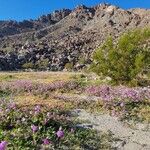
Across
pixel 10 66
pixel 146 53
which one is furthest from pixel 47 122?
pixel 10 66

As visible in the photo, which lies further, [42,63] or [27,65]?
[42,63]

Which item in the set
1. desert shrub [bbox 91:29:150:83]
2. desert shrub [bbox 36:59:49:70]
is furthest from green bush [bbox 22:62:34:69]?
desert shrub [bbox 91:29:150:83]

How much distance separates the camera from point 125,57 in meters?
35.2

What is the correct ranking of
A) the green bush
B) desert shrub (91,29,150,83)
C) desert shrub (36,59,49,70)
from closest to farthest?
desert shrub (91,29,150,83) < desert shrub (36,59,49,70) < the green bush

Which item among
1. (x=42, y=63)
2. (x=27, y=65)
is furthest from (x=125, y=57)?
(x=42, y=63)

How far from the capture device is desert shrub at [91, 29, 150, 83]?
34.7 m

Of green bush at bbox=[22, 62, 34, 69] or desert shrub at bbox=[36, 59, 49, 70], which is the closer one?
desert shrub at bbox=[36, 59, 49, 70]

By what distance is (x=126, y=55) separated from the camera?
35188 millimetres

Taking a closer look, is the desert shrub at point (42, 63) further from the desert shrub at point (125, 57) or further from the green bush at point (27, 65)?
the desert shrub at point (125, 57)

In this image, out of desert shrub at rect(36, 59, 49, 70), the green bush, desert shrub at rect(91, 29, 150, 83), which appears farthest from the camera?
the green bush

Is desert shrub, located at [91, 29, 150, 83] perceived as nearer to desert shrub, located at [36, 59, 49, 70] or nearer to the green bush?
desert shrub, located at [36, 59, 49, 70]

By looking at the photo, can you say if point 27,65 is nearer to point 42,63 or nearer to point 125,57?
point 42,63

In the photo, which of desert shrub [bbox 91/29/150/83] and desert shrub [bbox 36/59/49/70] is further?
desert shrub [bbox 36/59/49/70]

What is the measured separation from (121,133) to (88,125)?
1514mm
